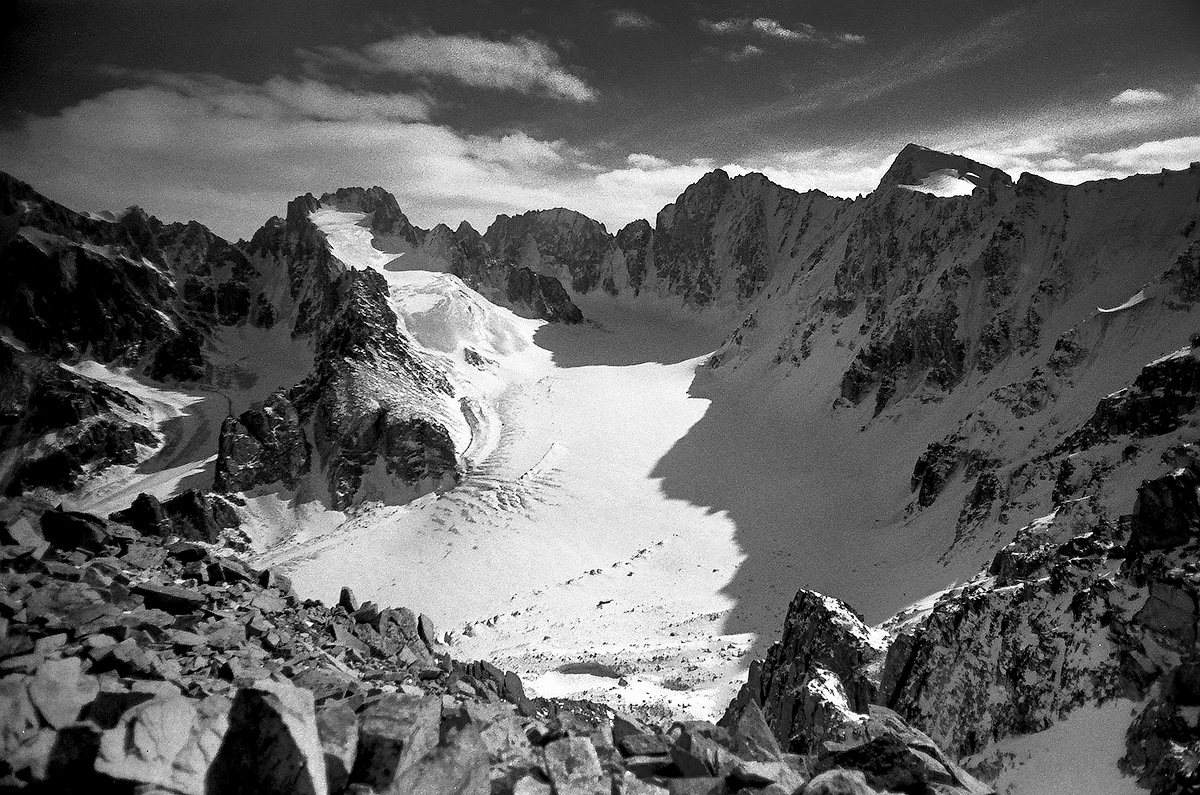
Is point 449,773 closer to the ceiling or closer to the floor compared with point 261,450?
closer to the ceiling

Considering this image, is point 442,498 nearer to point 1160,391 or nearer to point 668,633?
point 668,633

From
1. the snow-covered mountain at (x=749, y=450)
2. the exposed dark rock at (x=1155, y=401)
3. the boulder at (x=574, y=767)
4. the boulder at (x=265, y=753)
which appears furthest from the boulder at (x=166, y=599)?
the exposed dark rock at (x=1155, y=401)

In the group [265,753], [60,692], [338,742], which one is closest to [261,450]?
[60,692]

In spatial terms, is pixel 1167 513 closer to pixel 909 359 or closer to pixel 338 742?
pixel 338 742

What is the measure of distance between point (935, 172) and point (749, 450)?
8307 cm

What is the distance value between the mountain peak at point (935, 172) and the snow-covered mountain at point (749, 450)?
0.99 m

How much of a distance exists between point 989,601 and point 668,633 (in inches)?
1141

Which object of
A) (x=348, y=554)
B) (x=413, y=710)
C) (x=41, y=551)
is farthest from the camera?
(x=348, y=554)

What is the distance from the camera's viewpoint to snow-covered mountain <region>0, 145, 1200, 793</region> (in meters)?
20.2

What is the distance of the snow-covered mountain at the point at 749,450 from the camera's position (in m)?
20.2

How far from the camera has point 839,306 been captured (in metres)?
114

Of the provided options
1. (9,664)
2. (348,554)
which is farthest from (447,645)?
(9,664)

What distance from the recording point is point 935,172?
425ft

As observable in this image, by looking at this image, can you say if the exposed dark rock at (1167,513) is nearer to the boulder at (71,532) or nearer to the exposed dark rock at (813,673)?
the exposed dark rock at (813,673)
